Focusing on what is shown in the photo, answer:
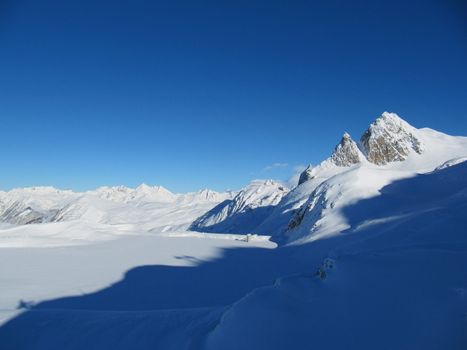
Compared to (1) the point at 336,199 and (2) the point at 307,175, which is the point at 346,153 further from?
(1) the point at 336,199

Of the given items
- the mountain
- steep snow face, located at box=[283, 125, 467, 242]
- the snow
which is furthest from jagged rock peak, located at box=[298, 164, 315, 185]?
the snow

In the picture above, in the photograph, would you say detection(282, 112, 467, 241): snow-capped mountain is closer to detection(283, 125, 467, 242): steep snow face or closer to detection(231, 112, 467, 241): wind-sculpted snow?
detection(231, 112, 467, 241): wind-sculpted snow

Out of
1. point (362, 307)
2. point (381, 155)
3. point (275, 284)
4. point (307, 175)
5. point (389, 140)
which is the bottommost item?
point (362, 307)

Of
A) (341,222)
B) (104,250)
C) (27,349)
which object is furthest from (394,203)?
(27,349)

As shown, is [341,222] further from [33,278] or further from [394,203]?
[33,278]

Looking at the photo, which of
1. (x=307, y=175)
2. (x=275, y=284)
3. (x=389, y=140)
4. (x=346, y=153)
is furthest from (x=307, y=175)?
(x=275, y=284)

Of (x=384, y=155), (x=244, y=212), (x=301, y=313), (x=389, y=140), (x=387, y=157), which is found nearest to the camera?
(x=301, y=313)
